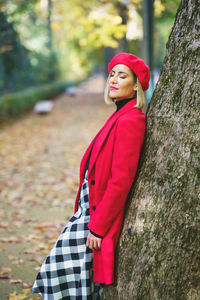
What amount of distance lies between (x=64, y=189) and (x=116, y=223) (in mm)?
4051

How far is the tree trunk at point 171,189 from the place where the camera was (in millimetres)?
1795

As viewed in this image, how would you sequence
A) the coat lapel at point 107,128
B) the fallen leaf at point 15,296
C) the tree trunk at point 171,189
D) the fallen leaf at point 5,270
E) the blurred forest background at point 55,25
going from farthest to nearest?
the blurred forest background at point 55,25, the fallen leaf at point 5,270, the fallen leaf at point 15,296, the coat lapel at point 107,128, the tree trunk at point 171,189

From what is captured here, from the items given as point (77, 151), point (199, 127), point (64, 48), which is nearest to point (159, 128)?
point (199, 127)

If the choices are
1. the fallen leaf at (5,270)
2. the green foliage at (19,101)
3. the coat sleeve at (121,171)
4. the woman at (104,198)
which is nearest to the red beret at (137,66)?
the woman at (104,198)

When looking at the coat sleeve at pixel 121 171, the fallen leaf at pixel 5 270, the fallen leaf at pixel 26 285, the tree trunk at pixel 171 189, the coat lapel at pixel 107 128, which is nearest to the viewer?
the tree trunk at pixel 171 189

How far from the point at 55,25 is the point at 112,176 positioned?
78.7ft

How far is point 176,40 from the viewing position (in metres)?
1.91

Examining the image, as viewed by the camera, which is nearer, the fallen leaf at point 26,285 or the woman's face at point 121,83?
the woman's face at point 121,83

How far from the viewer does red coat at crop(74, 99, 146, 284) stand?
1.98 m

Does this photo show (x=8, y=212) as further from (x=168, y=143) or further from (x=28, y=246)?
(x=168, y=143)

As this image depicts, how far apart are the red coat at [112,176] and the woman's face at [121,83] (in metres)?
0.07

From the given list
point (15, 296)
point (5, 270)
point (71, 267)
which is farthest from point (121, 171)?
point (5, 270)

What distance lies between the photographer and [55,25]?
78.1 feet

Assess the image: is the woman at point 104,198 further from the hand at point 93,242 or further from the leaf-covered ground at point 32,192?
the leaf-covered ground at point 32,192
